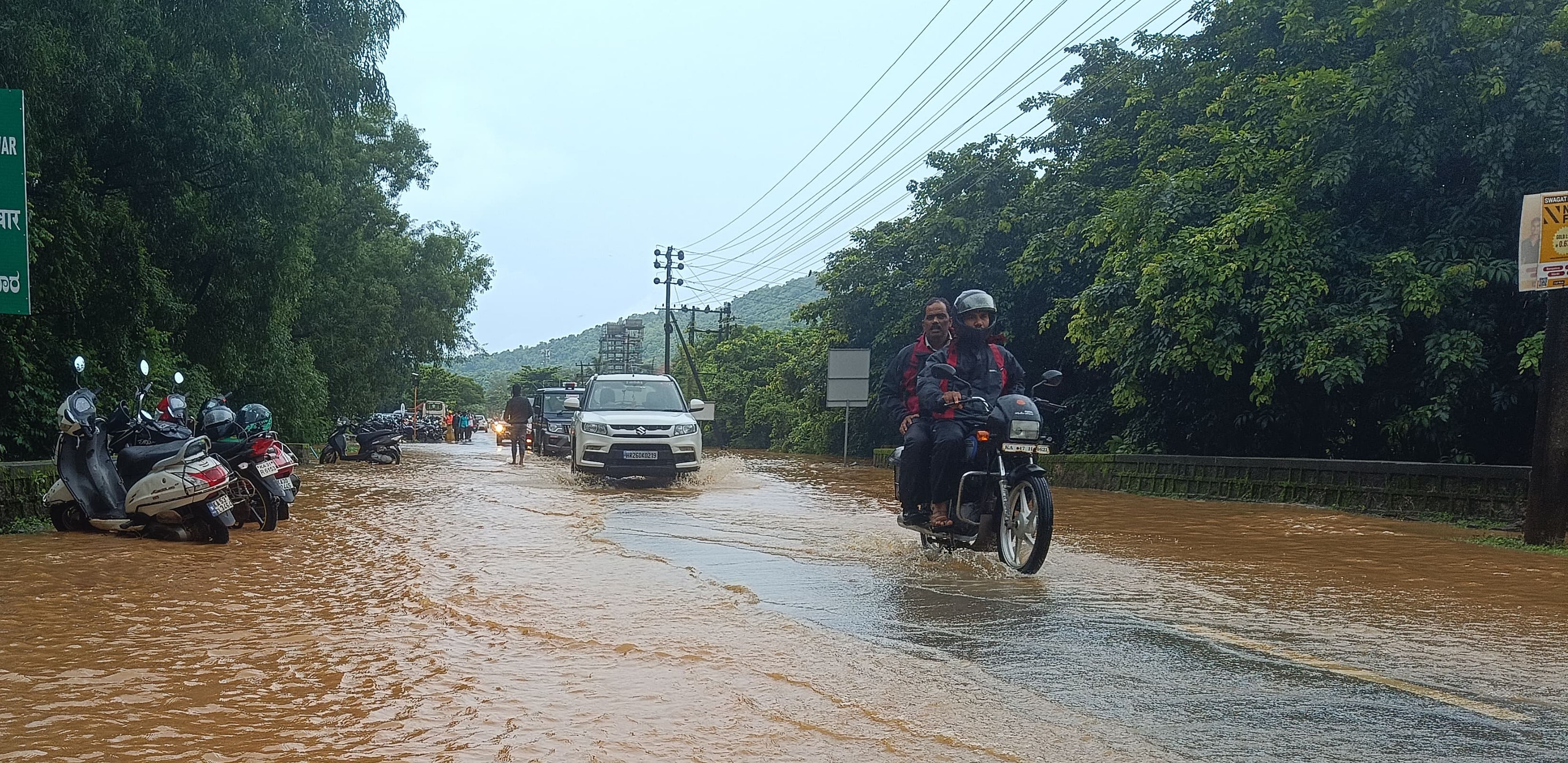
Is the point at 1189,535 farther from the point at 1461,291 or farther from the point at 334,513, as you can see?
the point at 334,513

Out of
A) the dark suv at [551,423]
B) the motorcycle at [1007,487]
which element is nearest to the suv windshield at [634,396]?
the dark suv at [551,423]

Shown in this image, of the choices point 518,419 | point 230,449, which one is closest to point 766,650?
point 230,449

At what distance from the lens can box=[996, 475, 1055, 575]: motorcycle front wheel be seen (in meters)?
7.54

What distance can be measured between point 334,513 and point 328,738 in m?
9.38

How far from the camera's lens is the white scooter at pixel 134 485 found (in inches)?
366

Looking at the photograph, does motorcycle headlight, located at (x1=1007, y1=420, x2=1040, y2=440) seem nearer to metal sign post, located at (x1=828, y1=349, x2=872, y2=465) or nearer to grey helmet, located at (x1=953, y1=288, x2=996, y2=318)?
grey helmet, located at (x1=953, y1=288, x2=996, y2=318)

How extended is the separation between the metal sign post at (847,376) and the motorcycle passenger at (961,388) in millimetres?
22930

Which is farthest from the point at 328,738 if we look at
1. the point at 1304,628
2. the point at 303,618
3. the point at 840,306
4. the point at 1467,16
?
the point at 840,306

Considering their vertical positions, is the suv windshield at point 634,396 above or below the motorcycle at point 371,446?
above

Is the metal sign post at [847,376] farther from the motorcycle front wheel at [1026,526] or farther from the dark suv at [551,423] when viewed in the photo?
the motorcycle front wheel at [1026,526]

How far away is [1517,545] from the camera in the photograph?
1010 centimetres

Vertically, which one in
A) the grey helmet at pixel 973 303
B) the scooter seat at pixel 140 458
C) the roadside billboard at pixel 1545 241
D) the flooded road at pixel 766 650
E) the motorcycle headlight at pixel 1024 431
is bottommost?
the flooded road at pixel 766 650

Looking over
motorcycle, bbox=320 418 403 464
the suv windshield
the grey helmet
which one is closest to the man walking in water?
motorcycle, bbox=320 418 403 464

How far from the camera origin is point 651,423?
1709 cm
